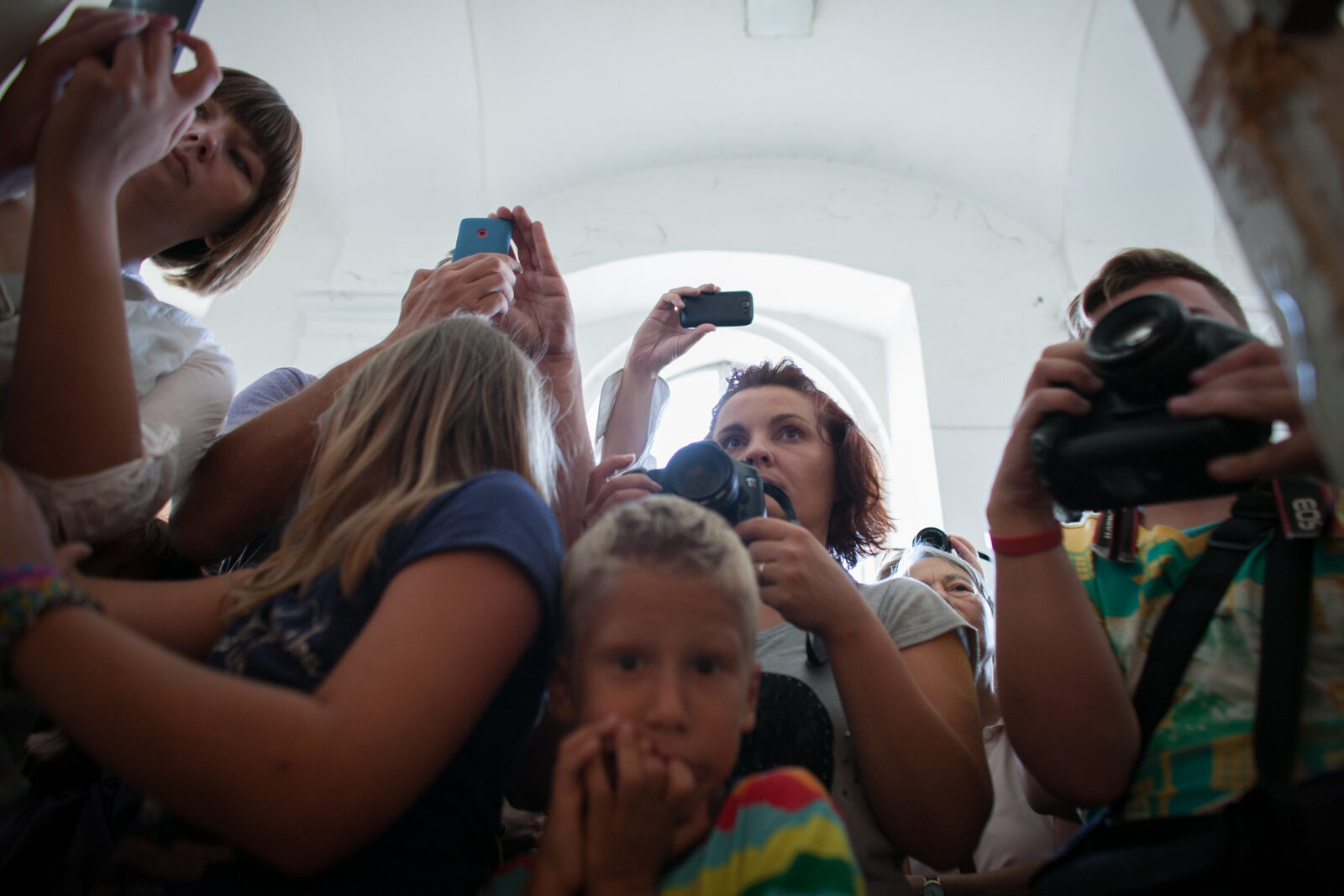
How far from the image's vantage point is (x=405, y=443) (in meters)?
0.86

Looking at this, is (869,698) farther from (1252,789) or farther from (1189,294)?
(1189,294)

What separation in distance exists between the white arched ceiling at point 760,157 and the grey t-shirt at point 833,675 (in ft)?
6.36

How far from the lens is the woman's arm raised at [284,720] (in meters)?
0.55

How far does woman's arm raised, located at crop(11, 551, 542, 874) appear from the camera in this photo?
554 mm

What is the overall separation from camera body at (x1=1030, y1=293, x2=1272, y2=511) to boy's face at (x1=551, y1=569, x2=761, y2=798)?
0.36m

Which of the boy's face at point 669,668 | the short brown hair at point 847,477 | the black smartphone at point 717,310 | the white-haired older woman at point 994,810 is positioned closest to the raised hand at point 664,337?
the black smartphone at point 717,310

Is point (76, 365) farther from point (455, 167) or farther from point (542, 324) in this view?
point (455, 167)

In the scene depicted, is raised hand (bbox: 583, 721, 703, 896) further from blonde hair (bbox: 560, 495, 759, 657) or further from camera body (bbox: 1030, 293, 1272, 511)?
camera body (bbox: 1030, 293, 1272, 511)

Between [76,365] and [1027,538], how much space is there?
0.95m

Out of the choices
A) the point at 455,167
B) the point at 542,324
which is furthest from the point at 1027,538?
the point at 455,167

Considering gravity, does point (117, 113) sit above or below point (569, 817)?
above

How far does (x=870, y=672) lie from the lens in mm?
866

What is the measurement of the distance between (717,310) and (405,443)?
998 millimetres

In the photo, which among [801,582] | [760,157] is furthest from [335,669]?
[760,157]
